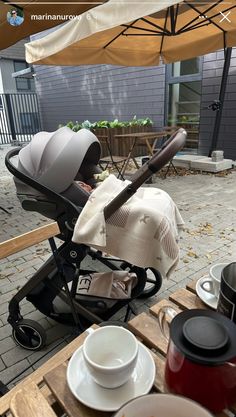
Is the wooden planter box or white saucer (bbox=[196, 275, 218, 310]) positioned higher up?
white saucer (bbox=[196, 275, 218, 310])

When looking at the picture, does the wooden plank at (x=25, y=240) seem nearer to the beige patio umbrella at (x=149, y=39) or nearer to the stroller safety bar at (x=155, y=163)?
the stroller safety bar at (x=155, y=163)

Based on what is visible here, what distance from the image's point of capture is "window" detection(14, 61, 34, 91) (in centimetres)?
1894

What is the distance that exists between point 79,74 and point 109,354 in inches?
450

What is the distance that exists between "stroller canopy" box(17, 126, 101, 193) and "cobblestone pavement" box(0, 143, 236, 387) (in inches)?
44.8

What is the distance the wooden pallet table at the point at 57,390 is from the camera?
0.75m

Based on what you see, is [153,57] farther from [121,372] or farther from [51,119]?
[51,119]

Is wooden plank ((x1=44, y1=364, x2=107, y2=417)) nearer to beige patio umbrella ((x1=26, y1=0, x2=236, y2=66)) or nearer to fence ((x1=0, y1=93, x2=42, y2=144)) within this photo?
beige patio umbrella ((x1=26, y1=0, x2=236, y2=66))

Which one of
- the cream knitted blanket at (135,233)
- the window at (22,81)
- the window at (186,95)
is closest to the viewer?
the cream knitted blanket at (135,233)

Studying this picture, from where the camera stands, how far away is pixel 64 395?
781 mm

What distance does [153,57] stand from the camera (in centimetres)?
631

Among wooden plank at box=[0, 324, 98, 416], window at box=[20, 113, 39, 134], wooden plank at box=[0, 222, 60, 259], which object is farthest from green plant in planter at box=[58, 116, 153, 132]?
wooden plank at box=[0, 324, 98, 416]

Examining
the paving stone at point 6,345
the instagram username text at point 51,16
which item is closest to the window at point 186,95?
the instagram username text at point 51,16

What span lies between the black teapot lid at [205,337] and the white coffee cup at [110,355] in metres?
0.18

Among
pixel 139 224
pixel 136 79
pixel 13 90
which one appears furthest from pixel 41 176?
pixel 13 90
